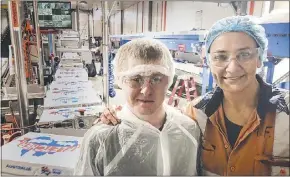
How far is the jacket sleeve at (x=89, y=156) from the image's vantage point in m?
1.57

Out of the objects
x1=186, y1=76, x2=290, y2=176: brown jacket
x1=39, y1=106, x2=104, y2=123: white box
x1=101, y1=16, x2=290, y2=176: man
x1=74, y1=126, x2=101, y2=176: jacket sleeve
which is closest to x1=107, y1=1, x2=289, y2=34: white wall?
x1=101, y1=16, x2=290, y2=176: man

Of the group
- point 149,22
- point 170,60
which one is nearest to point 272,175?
point 170,60

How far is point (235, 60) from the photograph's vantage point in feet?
4.83

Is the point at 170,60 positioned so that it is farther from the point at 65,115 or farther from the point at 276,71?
the point at 65,115

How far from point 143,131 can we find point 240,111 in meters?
0.66

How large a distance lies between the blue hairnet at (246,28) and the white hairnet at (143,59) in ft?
1.15

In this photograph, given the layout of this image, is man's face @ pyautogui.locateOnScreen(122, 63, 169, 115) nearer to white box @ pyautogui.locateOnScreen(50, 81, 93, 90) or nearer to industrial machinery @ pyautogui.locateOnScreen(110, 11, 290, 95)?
industrial machinery @ pyautogui.locateOnScreen(110, 11, 290, 95)

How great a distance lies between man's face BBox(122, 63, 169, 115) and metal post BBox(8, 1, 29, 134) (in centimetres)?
85

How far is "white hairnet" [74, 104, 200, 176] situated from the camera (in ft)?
5.18

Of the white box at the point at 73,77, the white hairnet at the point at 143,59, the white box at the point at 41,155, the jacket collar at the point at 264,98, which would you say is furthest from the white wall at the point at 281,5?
the white box at the point at 41,155

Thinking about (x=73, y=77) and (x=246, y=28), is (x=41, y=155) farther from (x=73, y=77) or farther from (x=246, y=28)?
(x=246, y=28)

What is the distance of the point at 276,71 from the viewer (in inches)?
62.2

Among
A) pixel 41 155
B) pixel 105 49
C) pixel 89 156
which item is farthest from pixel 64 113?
pixel 105 49

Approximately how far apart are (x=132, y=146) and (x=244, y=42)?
3.16ft
